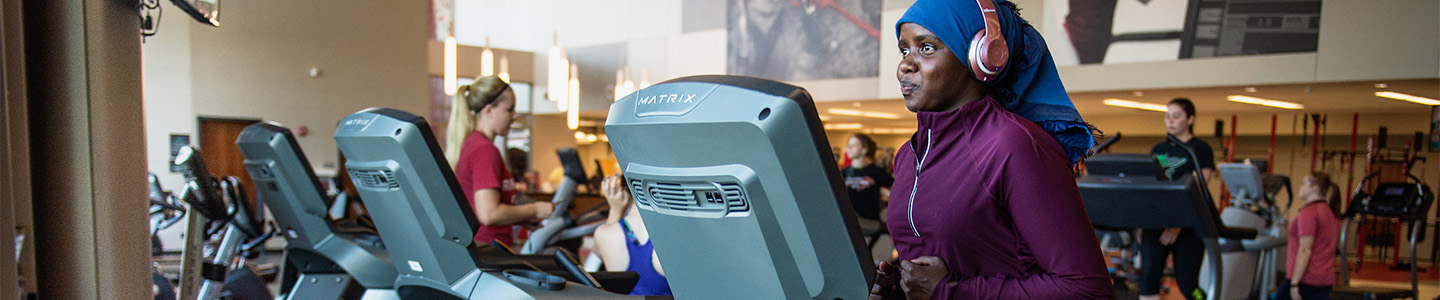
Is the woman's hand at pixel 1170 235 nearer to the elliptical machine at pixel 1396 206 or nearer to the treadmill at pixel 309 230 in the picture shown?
the elliptical machine at pixel 1396 206

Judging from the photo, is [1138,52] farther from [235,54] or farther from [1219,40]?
[235,54]

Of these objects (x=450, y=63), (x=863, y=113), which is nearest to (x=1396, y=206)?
(x=450, y=63)

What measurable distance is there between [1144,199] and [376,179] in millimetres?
2605

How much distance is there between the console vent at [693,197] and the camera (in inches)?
34.5

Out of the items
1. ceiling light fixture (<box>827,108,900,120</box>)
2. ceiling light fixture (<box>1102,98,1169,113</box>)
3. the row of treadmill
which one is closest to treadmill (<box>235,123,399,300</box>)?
the row of treadmill

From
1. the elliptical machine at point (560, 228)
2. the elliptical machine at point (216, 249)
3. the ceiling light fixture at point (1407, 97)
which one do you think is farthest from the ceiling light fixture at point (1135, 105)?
A: the elliptical machine at point (216, 249)

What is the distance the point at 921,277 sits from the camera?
105 centimetres

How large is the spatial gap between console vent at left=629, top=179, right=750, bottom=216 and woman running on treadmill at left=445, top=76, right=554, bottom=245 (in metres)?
1.67

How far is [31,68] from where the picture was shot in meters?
1.46

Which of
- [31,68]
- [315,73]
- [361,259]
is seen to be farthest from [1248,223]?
[315,73]

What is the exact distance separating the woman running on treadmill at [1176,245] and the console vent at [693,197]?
2.90 meters

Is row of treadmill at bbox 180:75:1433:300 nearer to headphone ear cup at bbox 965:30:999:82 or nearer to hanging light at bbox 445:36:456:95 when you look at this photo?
headphone ear cup at bbox 965:30:999:82

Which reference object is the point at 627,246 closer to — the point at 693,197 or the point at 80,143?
the point at 80,143

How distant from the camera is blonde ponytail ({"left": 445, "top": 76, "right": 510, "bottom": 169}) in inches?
116
